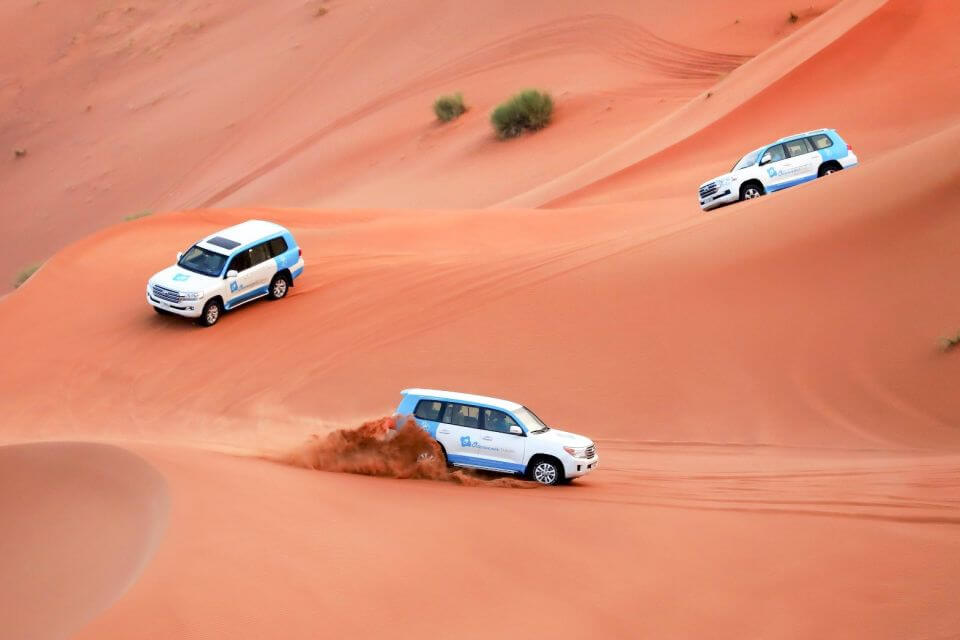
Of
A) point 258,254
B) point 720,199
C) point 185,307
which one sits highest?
point 720,199

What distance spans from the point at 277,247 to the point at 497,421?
363 inches

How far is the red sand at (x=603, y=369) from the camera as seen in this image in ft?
33.1

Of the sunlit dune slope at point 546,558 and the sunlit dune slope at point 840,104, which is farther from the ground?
the sunlit dune slope at point 840,104

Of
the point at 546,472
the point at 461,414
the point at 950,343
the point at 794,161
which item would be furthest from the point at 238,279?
the point at 950,343

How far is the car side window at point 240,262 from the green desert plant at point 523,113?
2019 cm

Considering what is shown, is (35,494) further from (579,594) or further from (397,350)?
(397,350)

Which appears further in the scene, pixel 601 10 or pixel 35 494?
pixel 601 10

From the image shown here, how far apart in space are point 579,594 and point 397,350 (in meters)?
9.60

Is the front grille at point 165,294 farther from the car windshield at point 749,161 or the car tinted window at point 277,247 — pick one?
the car windshield at point 749,161

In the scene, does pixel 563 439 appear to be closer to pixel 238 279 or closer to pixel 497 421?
pixel 497 421

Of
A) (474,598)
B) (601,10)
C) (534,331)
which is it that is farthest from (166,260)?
(601,10)

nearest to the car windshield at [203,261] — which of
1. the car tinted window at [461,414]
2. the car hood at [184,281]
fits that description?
the car hood at [184,281]

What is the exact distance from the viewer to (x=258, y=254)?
2155 centimetres

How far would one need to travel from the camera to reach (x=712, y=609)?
1011 centimetres
